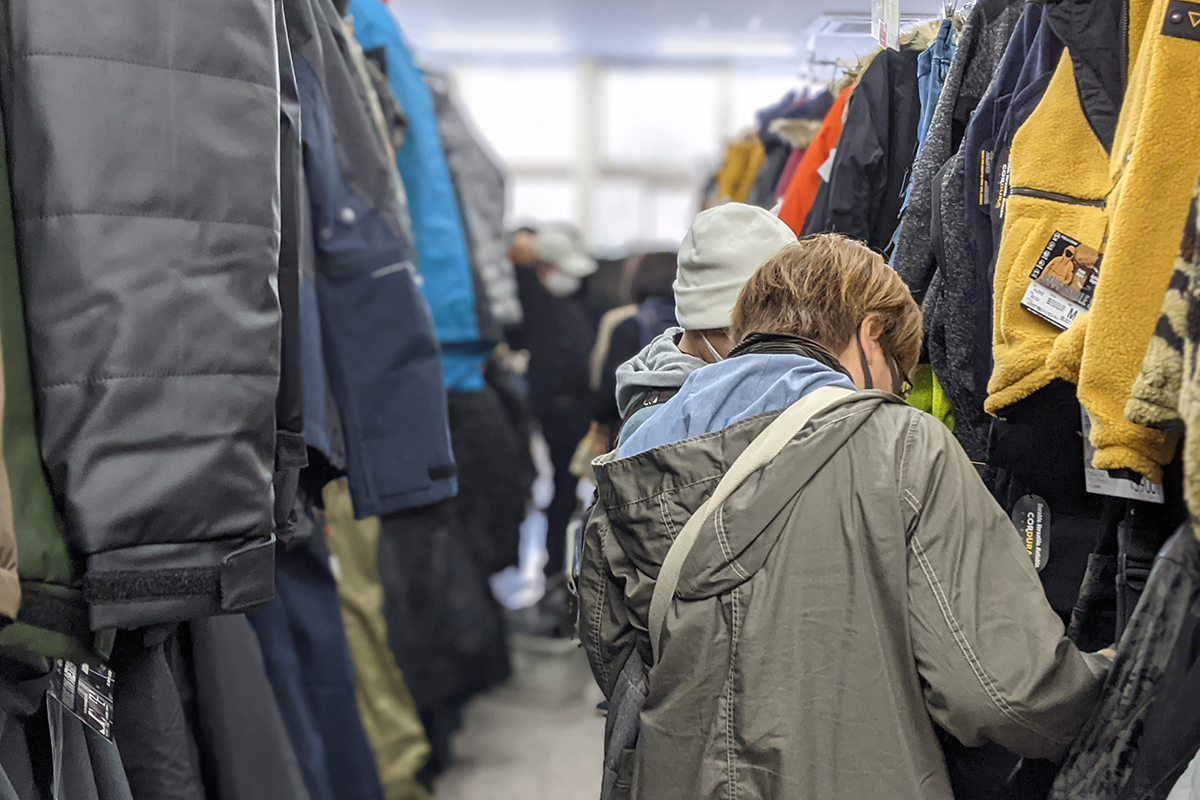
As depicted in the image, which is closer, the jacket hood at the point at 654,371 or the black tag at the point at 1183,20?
the black tag at the point at 1183,20

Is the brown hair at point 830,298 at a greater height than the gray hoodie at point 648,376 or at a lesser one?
greater

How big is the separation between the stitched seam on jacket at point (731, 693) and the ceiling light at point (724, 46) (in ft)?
4.73

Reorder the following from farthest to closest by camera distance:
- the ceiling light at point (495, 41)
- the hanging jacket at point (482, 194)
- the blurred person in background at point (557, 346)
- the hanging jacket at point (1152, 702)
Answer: the ceiling light at point (495, 41), the blurred person in background at point (557, 346), the hanging jacket at point (482, 194), the hanging jacket at point (1152, 702)

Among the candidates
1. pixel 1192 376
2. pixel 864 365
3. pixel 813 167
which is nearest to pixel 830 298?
pixel 864 365

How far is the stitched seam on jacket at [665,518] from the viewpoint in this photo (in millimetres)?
979

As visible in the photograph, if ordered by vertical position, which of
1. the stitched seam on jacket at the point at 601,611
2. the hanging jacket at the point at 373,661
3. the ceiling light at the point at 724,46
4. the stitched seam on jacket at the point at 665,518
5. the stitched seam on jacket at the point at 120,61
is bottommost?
the hanging jacket at the point at 373,661

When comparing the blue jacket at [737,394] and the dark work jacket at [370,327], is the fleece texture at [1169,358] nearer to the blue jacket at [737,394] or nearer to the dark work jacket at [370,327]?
the blue jacket at [737,394]

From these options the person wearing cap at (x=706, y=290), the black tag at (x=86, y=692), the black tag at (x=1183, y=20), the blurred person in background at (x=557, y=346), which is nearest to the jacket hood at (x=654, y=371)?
the person wearing cap at (x=706, y=290)

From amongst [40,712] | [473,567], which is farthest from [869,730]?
[473,567]

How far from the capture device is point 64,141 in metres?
0.88

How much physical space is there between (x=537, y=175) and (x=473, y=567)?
365cm

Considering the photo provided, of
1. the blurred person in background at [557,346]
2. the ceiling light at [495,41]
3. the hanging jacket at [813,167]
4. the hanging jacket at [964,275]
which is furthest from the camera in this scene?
the ceiling light at [495,41]

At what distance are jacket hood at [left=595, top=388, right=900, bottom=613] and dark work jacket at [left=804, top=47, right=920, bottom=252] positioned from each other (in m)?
0.48

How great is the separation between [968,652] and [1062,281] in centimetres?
41
